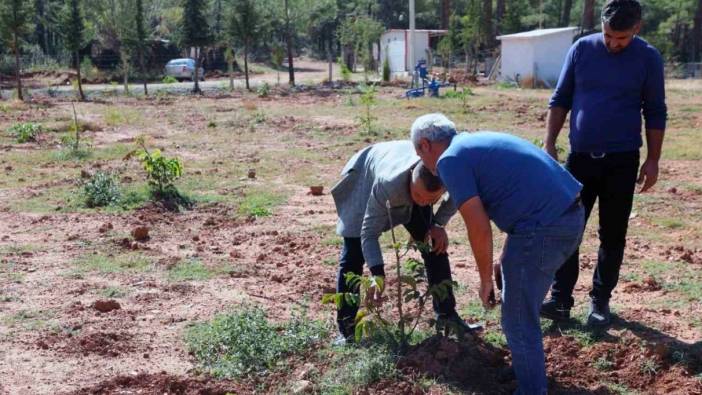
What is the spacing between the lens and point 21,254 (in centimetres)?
704

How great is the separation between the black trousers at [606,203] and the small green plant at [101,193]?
5753 millimetres

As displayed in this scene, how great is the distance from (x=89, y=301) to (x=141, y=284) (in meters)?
0.47

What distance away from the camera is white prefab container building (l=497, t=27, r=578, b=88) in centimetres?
2984

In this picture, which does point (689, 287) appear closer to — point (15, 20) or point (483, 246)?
point (483, 246)

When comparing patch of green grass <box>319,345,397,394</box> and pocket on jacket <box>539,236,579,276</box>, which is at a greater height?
pocket on jacket <box>539,236,579,276</box>

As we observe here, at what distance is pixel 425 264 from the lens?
4.55 m

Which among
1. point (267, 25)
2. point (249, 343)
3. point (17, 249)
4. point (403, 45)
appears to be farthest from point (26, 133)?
point (403, 45)

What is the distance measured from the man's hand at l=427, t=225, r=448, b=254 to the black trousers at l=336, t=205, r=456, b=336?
0.41 ft

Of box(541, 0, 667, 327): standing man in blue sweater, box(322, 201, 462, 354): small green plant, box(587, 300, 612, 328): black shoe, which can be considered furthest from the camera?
box(587, 300, 612, 328): black shoe

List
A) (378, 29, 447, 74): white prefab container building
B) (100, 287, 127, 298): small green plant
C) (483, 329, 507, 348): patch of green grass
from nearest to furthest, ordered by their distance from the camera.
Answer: (483, 329, 507, 348): patch of green grass → (100, 287, 127, 298): small green plant → (378, 29, 447, 74): white prefab container building

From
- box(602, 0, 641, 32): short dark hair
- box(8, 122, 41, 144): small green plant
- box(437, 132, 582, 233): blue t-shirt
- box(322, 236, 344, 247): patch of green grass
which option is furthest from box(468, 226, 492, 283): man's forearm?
box(8, 122, 41, 144): small green plant

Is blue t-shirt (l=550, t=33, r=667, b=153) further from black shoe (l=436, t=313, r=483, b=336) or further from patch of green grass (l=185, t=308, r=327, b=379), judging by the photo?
patch of green grass (l=185, t=308, r=327, b=379)

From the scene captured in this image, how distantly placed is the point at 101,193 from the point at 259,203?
70.0 inches

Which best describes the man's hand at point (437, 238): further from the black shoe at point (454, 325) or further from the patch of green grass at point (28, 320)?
the patch of green grass at point (28, 320)
